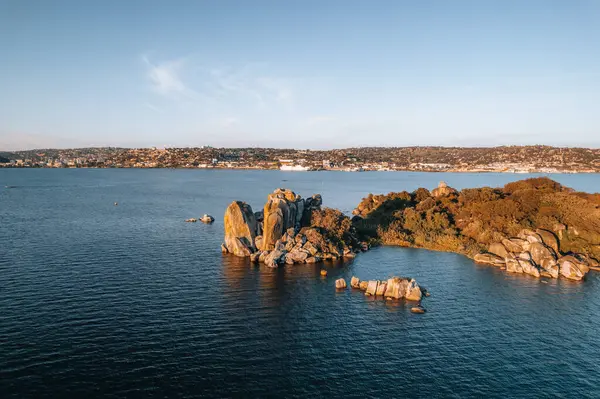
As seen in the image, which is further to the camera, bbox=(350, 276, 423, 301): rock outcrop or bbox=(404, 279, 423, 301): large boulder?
bbox=(350, 276, 423, 301): rock outcrop

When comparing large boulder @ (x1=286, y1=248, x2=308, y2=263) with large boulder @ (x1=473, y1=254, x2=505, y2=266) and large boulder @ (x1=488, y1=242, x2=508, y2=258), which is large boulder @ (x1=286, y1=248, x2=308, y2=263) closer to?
large boulder @ (x1=473, y1=254, x2=505, y2=266)

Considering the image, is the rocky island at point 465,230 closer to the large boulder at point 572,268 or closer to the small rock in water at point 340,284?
the large boulder at point 572,268

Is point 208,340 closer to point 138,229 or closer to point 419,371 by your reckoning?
point 419,371

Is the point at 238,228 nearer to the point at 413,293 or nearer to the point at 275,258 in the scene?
the point at 275,258

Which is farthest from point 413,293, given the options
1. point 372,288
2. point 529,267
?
point 529,267

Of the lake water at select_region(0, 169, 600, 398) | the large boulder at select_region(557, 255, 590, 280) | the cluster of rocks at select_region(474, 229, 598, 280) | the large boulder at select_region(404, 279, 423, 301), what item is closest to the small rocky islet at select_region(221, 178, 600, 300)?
the large boulder at select_region(557, 255, 590, 280)

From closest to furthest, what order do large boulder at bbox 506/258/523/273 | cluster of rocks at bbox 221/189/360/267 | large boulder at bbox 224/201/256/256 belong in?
large boulder at bbox 506/258/523/273 < cluster of rocks at bbox 221/189/360/267 < large boulder at bbox 224/201/256/256

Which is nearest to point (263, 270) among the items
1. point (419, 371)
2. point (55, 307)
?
point (55, 307)
